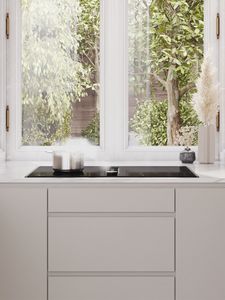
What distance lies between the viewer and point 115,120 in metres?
3.44

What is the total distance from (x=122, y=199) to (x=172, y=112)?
3.16ft

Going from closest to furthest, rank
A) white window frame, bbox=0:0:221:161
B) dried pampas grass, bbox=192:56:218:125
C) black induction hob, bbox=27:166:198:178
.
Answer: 1. black induction hob, bbox=27:166:198:178
2. dried pampas grass, bbox=192:56:218:125
3. white window frame, bbox=0:0:221:161

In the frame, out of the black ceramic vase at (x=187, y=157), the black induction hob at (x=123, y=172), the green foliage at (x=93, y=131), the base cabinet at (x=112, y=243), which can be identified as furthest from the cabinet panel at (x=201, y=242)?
the green foliage at (x=93, y=131)

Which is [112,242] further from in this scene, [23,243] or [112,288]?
[23,243]

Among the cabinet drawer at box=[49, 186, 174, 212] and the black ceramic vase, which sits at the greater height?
the black ceramic vase

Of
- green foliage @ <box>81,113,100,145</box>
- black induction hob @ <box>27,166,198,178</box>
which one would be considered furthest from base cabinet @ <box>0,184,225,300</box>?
green foliage @ <box>81,113,100,145</box>

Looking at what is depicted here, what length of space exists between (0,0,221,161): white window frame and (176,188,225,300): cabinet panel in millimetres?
779

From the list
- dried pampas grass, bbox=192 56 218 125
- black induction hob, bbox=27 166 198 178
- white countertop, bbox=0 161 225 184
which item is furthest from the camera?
dried pampas grass, bbox=192 56 218 125

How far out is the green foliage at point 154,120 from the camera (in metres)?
3.46

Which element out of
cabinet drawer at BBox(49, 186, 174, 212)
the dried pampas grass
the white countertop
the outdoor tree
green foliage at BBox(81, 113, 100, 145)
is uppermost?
the outdoor tree

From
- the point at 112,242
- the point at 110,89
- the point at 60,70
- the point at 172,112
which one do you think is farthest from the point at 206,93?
the point at 112,242

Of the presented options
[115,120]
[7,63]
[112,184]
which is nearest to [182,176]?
[112,184]

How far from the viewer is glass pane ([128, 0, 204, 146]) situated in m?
3.45

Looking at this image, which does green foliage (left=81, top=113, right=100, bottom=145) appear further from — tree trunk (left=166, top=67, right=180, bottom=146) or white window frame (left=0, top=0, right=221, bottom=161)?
tree trunk (left=166, top=67, right=180, bottom=146)
